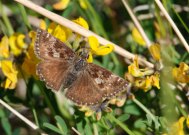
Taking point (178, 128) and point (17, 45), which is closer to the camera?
point (178, 128)

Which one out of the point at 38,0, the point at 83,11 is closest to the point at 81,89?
the point at 83,11

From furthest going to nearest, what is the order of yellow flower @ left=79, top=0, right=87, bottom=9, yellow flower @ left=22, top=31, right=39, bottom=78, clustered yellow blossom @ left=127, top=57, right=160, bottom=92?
yellow flower @ left=79, top=0, right=87, bottom=9 < yellow flower @ left=22, top=31, right=39, bottom=78 < clustered yellow blossom @ left=127, top=57, right=160, bottom=92

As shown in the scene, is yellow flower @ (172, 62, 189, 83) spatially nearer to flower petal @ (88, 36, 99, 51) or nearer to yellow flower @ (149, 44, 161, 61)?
yellow flower @ (149, 44, 161, 61)

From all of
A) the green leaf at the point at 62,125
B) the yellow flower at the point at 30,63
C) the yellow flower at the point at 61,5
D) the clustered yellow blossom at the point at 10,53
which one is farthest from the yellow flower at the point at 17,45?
the green leaf at the point at 62,125

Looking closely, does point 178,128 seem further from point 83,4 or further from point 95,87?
point 83,4

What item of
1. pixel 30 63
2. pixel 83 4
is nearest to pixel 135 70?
pixel 30 63

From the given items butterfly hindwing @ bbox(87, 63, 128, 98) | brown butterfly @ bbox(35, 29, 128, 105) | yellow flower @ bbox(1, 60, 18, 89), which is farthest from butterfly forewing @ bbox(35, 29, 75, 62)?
yellow flower @ bbox(1, 60, 18, 89)

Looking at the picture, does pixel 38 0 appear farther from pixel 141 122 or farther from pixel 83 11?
pixel 141 122
